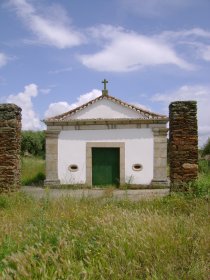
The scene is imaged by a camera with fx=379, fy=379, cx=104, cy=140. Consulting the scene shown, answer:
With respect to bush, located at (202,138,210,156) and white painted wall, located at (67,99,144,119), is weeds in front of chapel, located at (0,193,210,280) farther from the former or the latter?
bush, located at (202,138,210,156)

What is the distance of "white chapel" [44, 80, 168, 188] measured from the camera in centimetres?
1650

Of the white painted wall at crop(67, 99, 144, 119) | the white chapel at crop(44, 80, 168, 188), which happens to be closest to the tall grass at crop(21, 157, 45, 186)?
the white chapel at crop(44, 80, 168, 188)

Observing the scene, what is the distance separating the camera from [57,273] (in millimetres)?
3820

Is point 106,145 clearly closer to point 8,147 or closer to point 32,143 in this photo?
point 8,147

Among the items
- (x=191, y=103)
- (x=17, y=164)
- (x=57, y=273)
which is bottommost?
(x=57, y=273)

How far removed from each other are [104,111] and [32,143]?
12.6 m

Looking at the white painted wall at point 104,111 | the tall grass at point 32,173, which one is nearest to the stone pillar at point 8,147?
the white painted wall at point 104,111

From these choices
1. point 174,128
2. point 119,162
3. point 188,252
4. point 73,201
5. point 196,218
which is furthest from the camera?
point 119,162

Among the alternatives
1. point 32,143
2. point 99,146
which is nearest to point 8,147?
point 99,146

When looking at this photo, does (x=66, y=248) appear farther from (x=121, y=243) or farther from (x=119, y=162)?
(x=119, y=162)

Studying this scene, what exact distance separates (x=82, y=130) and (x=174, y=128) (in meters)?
8.24

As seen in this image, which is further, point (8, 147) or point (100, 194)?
point (100, 194)

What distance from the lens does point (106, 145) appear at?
663 inches

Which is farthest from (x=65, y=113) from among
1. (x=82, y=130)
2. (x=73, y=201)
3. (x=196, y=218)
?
(x=196, y=218)
